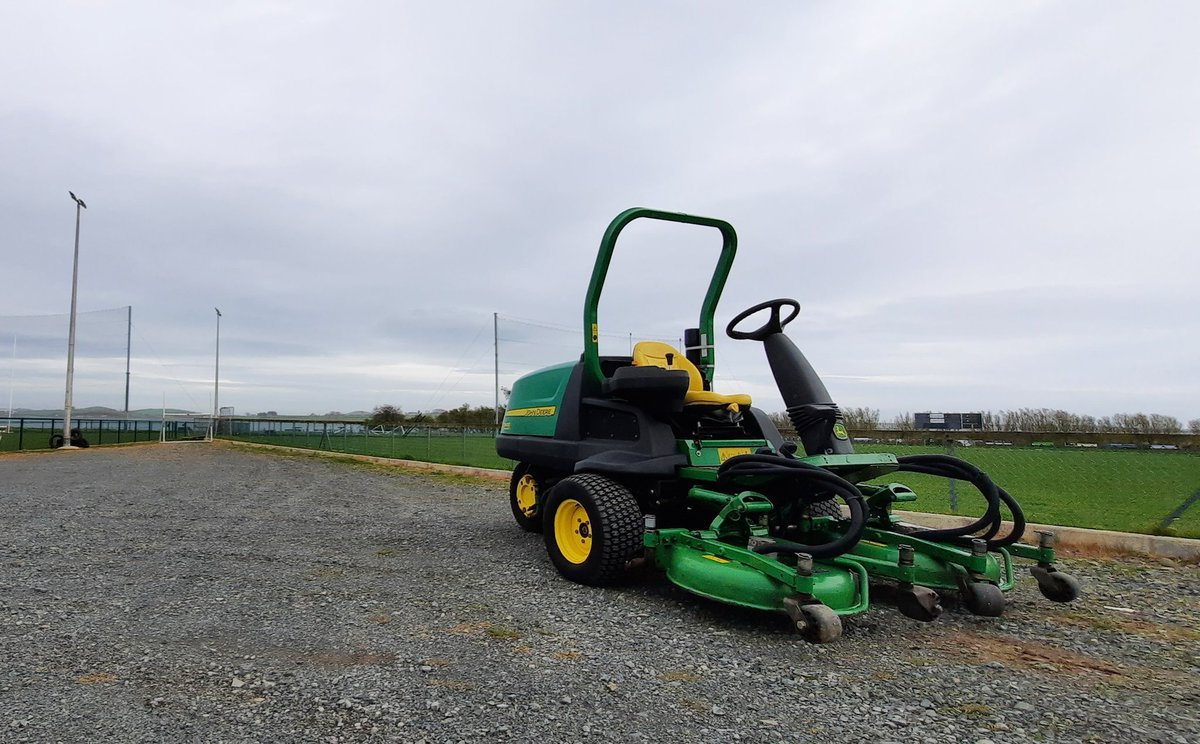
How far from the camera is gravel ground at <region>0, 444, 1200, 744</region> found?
264 cm

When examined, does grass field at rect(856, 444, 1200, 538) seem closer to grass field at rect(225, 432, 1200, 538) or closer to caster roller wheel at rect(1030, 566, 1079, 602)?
grass field at rect(225, 432, 1200, 538)

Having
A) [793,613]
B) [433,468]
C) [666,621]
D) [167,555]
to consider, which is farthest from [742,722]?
[433,468]

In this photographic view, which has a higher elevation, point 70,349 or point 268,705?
point 70,349

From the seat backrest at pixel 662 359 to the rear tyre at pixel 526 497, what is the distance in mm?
1916

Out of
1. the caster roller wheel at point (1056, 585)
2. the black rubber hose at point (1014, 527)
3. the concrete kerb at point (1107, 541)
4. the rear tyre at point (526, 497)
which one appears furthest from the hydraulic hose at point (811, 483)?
the concrete kerb at point (1107, 541)

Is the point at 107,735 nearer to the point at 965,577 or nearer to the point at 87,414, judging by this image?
the point at 965,577

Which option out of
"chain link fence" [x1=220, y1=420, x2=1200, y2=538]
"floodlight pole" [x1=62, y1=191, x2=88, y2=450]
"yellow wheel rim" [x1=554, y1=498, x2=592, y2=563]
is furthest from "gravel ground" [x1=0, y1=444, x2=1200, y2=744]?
"floodlight pole" [x1=62, y1=191, x2=88, y2=450]

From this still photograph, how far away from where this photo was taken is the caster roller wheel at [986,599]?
13.0 feet

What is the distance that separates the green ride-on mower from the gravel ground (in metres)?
0.24

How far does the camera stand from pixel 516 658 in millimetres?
3348

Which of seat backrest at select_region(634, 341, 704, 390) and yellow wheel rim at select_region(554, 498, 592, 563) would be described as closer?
yellow wheel rim at select_region(554, 498, 592, 563)

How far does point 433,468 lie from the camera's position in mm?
16203

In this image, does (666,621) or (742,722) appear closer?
(742,722)

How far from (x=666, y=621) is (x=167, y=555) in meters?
4.32
